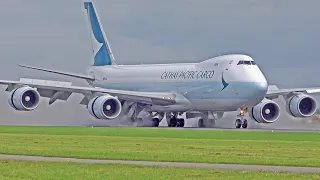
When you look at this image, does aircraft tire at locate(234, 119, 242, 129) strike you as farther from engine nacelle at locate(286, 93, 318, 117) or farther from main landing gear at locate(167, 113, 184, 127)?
main landing gear at locate(167, 113, 184, 127)

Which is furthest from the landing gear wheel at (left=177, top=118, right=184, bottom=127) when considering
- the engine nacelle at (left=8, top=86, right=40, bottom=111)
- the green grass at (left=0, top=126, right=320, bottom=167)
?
the green grass at (left=0, top=126, right=320, bottom=167)

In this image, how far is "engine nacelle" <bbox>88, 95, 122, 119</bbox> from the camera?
7756 cm

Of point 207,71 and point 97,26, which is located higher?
point 97,26

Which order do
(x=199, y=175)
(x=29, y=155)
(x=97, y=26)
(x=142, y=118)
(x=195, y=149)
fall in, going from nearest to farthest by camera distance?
1. (x=199, y=175)
2. (x=29, y=155)
3. (x=195, y=149)
4. (x=142, y=118)
5. (x=97, y=26)

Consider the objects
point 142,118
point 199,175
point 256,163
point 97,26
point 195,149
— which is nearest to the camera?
point 199,175

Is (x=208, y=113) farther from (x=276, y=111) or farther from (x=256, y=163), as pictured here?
(x=256, y=163)

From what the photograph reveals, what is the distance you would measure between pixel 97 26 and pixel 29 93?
20.8 meters

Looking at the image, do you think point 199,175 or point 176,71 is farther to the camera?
point 176,71

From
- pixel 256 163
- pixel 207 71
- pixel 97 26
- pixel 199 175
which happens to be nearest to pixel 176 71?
pixel 207 71

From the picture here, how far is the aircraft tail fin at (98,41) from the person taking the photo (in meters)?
96.0

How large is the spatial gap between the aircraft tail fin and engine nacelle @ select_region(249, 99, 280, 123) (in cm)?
2095

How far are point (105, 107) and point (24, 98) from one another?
23.5 feet

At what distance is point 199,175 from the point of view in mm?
29438

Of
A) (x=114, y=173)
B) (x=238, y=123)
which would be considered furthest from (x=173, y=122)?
(x=114, y=173)
